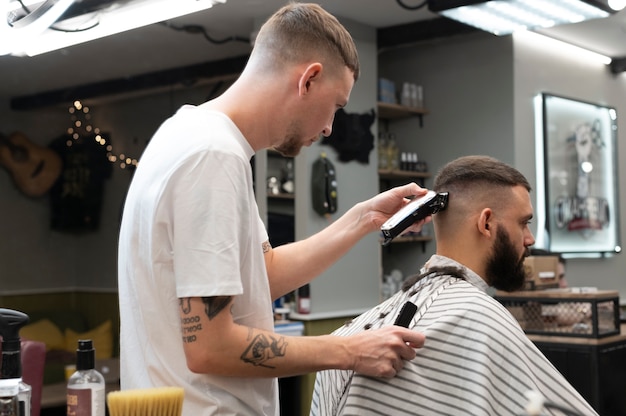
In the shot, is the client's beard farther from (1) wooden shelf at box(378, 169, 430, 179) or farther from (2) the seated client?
(1) wooden shelf at box(378, 169, 430, 179)

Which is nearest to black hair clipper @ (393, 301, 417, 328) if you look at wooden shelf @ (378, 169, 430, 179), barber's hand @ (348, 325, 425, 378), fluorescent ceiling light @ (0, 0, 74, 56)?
barber's hand @ (348, 325, 425, 378)

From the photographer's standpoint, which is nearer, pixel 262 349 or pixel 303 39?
pixel 262 349

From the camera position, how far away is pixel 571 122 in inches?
264

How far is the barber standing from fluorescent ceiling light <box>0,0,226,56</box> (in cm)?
188

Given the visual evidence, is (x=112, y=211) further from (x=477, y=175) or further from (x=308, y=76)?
(x=308, y=76)

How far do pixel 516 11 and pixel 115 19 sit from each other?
2669mm

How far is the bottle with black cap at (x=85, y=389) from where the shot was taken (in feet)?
4.14

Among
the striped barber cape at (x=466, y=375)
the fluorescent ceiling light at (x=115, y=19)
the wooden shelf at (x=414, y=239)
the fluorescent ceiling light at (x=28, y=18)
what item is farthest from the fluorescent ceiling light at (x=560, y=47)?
the striped barber cape at (x=466, y=375)

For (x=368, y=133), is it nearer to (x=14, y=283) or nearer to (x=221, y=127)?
(x=14, y=283)

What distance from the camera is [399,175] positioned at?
630 centimetres

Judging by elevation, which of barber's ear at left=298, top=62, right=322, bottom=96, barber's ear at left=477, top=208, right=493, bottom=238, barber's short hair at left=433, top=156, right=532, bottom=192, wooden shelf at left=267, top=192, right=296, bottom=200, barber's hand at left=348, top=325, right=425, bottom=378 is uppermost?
barber's ear at left=298, top=62, right=322, bottom=96

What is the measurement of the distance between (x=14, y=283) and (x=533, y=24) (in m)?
3.86

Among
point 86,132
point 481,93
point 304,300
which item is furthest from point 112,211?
point 481,93

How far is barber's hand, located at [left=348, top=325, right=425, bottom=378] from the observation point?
138 centimetres
